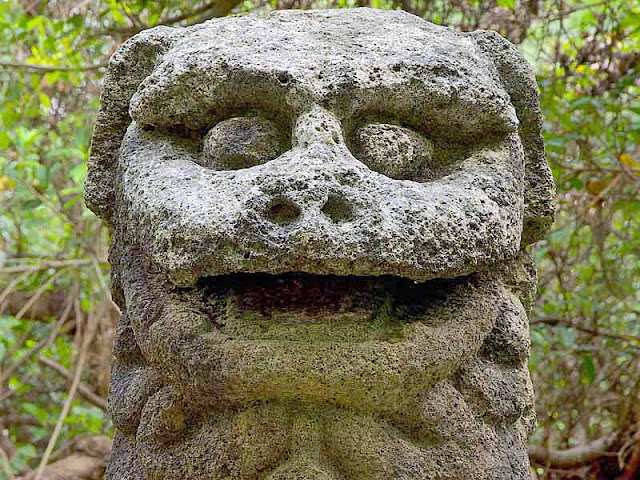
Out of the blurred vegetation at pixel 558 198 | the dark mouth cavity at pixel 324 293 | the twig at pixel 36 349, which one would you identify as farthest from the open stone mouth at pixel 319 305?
the twig at pixel 36 349

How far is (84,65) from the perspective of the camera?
2.25 meters

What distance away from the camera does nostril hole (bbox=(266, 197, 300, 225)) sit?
860mm

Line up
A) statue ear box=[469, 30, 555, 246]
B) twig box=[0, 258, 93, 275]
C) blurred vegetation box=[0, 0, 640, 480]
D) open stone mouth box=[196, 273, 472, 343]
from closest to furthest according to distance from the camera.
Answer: open stone mouth box=[196, 273, 472, 343]
statue ear box=[469, 30, 555, 246]
blurred vegetation box=[0, 0, 640, 480]
twig box=[0, 258, 93, 275]

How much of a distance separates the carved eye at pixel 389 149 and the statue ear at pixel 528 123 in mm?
205

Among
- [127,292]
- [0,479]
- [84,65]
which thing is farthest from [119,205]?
[84,65]

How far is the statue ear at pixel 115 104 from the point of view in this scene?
3.80 ft

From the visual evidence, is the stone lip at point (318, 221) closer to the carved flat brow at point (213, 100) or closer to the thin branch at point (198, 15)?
the carved flat brow at point (213, 100)

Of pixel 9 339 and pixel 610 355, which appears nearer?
pixel 9 339

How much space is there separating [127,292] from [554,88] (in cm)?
142

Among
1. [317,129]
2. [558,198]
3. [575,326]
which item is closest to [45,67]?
[317,129]

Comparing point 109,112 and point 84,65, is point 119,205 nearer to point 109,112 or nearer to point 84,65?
point 109,112

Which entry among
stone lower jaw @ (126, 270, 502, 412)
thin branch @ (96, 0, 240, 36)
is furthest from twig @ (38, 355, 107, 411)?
stone lower jaw @ (126, 270, 502, 412)

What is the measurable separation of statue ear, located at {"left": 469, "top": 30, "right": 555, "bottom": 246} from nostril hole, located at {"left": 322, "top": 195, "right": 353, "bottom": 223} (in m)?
0.40

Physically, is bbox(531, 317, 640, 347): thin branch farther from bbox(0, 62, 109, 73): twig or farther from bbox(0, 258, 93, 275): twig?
bbox(0, 62, 109, 73): twig
